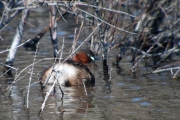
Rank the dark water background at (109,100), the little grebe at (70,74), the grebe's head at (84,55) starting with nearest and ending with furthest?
the dark water background at (109,100), the little grebe at (70,74), the grebe's head at (84,55)

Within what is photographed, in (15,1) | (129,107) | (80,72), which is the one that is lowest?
(129,107)

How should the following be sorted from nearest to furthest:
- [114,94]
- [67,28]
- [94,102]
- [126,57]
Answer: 1. [94,102]
2. [114,94]
3. [126,57]
4. [67,28]

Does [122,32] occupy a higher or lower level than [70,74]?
higher

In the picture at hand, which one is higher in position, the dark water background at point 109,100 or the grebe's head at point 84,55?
the grebe's head at point 84,55

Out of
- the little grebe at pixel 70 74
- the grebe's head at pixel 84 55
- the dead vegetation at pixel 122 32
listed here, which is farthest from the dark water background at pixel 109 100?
the dead vegetation at pixel 122 32

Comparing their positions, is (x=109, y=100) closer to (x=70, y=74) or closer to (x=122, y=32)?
(x=70, y=74)

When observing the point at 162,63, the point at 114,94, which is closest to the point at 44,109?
the point at 114,94

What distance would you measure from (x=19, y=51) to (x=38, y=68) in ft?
6.44

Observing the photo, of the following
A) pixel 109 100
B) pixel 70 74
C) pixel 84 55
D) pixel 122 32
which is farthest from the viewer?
pixel 122 32

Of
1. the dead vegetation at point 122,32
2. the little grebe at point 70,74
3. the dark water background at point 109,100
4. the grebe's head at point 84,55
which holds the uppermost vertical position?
the dead vegetation at point 122,32

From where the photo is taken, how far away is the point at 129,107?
7.06 m

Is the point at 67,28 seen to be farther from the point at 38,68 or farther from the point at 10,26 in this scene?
the point at 38,68

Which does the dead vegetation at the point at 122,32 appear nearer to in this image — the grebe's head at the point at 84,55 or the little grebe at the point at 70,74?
the grebe's head at the point at 84,55

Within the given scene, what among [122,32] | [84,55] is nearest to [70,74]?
[84,55]
